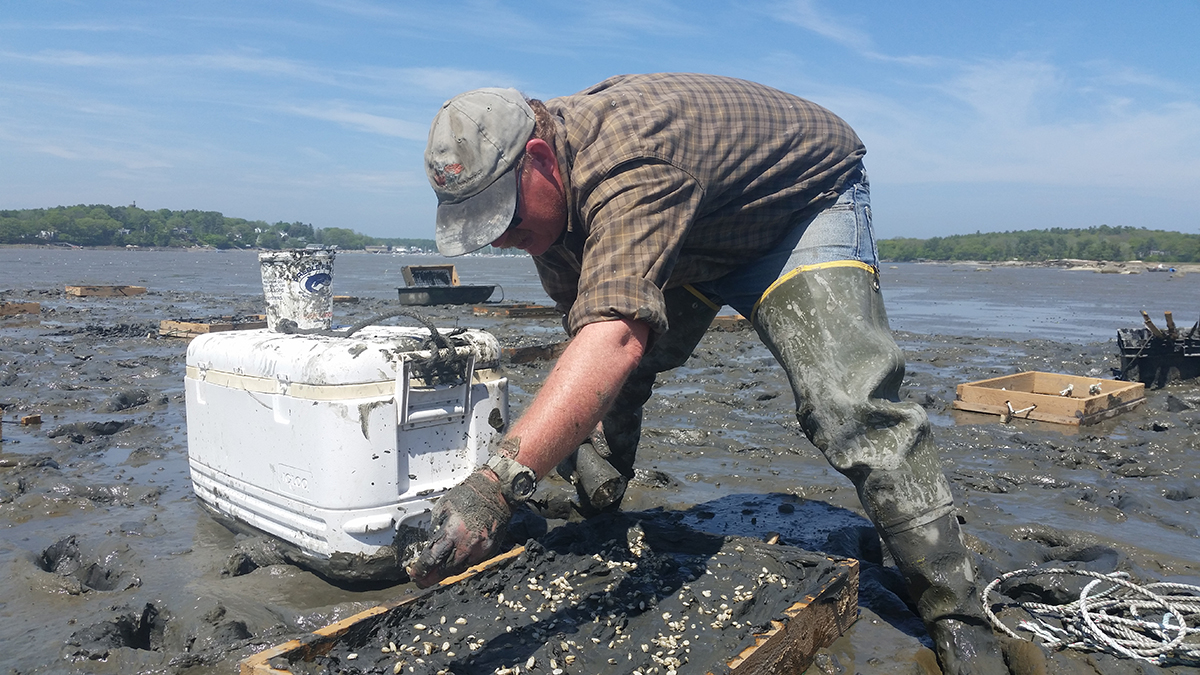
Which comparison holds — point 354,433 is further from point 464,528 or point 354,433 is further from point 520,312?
point 520,312

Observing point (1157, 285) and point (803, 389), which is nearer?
point (803, 389)

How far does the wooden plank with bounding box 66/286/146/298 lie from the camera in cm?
1919

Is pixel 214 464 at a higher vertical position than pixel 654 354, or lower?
lower

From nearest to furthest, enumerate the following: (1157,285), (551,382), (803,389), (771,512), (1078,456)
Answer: (551,382)
(803,389)
(771,512)
(1078,456)
(1157,285)

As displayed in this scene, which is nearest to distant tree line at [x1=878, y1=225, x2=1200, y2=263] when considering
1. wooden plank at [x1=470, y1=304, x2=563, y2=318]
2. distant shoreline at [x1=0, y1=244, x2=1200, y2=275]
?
distant shoreline at [x1=0, y1=244, x2=1200, y2=275]

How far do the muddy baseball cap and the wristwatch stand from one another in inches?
27.4

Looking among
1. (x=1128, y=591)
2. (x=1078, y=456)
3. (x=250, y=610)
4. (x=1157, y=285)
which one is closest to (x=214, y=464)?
(x=250, y=610)

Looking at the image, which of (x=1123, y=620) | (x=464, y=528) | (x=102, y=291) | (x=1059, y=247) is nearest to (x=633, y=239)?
(x=464, y=528)

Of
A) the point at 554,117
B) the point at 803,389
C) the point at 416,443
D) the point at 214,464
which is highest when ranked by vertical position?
the point at 554,117

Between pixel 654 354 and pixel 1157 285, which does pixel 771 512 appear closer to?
pixel 654 354

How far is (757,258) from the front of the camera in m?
2.84

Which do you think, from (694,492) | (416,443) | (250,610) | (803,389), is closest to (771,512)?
(694,492)

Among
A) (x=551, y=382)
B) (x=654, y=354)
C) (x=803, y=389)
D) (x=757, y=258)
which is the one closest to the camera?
(x=551, y=382)

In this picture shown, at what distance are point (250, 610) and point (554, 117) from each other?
2081 mm
